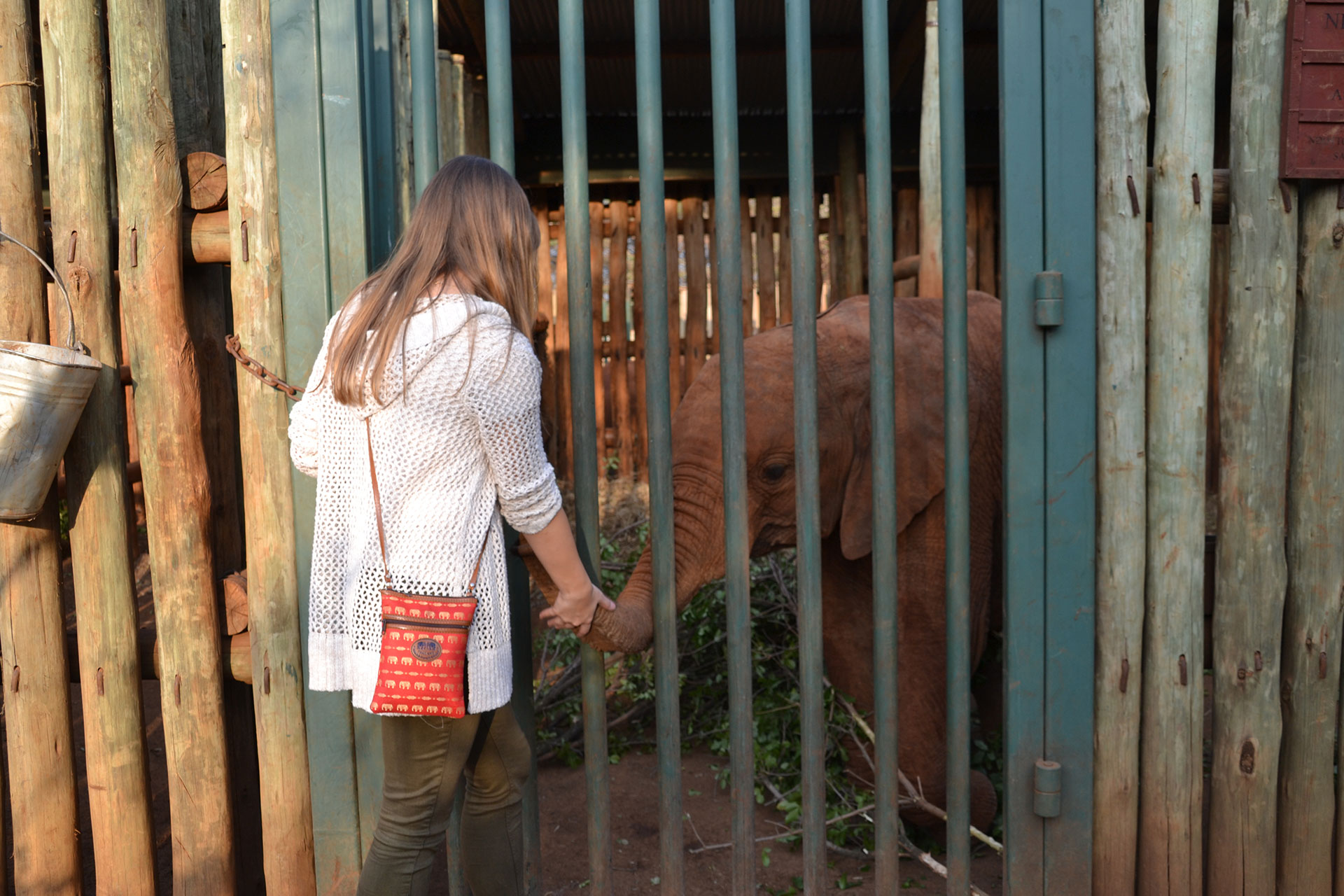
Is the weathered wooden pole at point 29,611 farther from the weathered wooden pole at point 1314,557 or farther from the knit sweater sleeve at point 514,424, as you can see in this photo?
the weathered wooden pole at point 1314,557

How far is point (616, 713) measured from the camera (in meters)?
5.28

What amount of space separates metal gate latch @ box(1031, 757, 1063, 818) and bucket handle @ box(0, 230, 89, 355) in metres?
2.72

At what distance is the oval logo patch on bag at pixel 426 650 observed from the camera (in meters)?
2.09

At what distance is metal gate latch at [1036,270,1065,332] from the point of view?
268cm

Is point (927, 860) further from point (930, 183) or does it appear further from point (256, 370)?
point (930, 183)

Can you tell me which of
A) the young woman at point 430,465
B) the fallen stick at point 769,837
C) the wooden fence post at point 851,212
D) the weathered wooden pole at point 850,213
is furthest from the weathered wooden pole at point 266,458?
the wooden fence post at point 851,212

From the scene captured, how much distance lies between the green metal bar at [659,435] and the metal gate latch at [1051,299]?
96 cm

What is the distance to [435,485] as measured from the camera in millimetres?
2154

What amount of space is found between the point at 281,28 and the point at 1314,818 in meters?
3.44

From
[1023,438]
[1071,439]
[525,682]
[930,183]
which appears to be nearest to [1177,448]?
[1071,439]

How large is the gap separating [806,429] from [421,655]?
1.20 m

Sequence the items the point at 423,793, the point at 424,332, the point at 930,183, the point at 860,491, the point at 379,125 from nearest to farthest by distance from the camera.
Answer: the point at 424,332 < the point at 423,793 < the point at 379,125 < the point at 860,491 < the point at 930,183

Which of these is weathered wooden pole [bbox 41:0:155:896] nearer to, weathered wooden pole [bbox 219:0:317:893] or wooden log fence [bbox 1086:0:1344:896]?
weathered wooden pole [bbox 219:0:317:893]

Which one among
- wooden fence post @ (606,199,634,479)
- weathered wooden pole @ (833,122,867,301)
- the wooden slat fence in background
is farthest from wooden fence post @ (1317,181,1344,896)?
wooden fence post @ (606,199,634,479)
